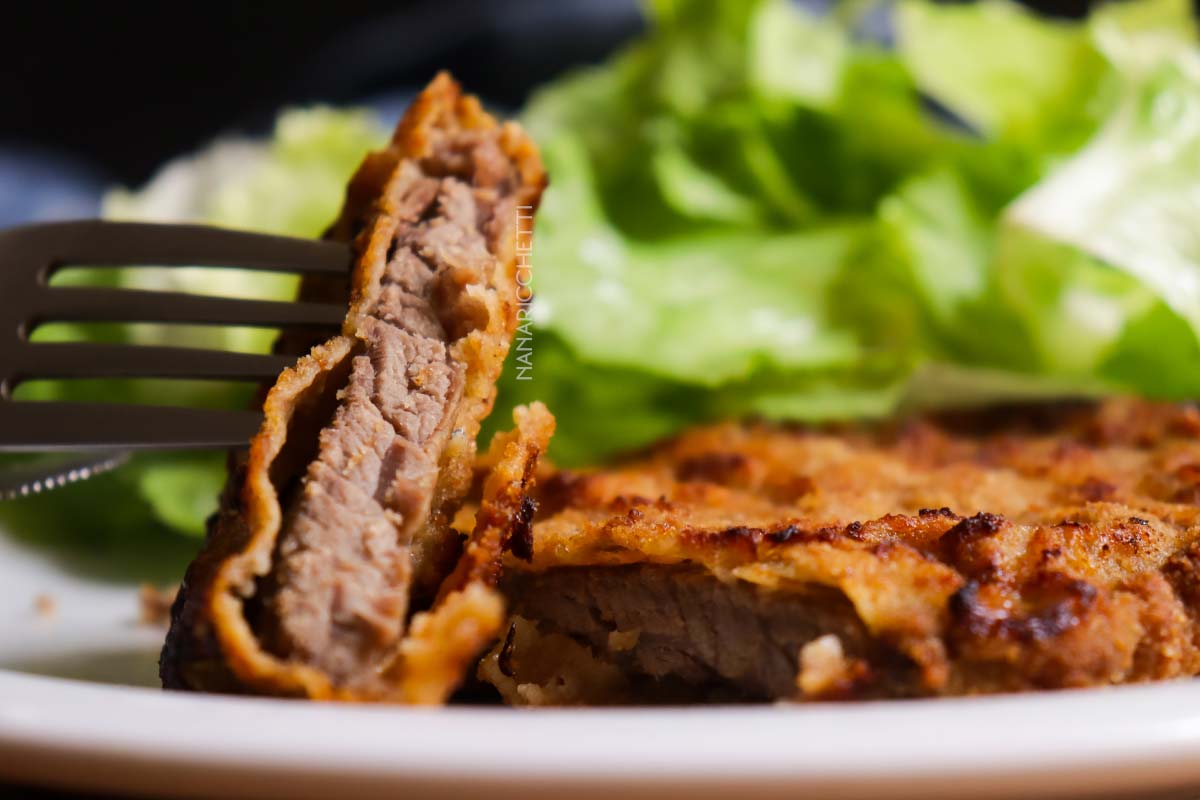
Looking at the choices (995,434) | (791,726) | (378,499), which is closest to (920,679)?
(791,726)

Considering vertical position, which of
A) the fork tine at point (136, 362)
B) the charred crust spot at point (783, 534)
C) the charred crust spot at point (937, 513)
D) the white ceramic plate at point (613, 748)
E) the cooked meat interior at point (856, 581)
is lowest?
the cooked meat interior at point (856, 581)

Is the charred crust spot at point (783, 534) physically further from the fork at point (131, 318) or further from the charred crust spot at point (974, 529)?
the fork at point (131, 318)

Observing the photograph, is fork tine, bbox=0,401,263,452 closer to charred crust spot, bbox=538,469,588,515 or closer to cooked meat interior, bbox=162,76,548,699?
cooked meat interior, bbox=162,76,548,699

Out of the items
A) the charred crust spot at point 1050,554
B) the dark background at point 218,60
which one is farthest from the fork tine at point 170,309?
the dark background at point 218,60

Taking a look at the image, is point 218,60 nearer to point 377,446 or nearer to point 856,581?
point 377,446

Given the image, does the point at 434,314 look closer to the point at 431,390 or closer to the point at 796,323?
the point at 431,390

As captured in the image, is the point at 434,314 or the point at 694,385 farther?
the point at 694,385
